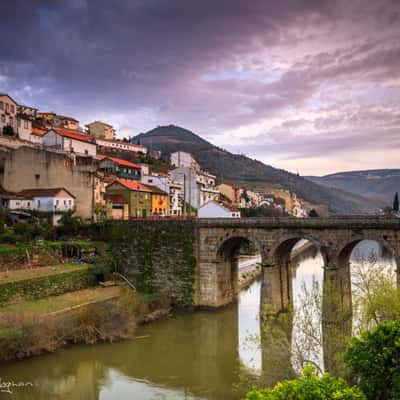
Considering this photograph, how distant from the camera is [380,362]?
1045cm

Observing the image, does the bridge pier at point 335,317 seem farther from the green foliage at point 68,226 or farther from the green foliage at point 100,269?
the green foliage at point 68,226

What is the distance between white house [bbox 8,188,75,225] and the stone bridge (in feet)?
52.1

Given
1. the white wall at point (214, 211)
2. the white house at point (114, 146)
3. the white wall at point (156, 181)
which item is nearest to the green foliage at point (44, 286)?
the white wall at point (214, 211)

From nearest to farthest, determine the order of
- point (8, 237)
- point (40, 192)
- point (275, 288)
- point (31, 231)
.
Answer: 1. point (275, 288)
2. point (8, 237)
3. point (31, 231)
4. point (40, 192)

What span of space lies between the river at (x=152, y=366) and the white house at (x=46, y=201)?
17.9m

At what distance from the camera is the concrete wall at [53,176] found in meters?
45.1

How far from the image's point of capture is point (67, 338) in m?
25.7

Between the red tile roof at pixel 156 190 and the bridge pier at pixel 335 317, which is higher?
the red tile roof at pixel 156 190

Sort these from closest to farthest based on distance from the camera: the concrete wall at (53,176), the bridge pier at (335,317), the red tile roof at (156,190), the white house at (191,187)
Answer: the bridge pier at (335,317), the concrete wall at (53,176), the red tile roof at (156,190), the white house at (191,187)

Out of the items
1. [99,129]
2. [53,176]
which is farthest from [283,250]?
[99,129]

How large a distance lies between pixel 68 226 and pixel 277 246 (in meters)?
21.6

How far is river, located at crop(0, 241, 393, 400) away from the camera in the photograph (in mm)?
21047

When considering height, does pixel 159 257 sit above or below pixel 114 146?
below

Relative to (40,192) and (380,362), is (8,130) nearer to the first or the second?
(40,192)
